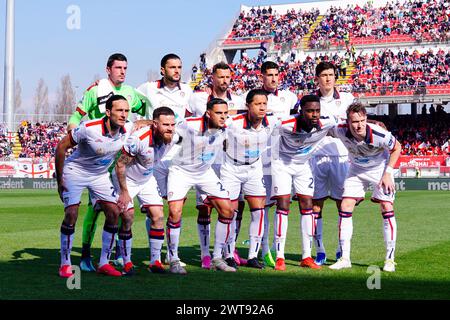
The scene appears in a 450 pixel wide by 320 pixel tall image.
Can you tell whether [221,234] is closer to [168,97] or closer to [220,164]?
[220,164]

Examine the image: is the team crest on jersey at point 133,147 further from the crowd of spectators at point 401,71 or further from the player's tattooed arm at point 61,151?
the crowd of spectators at point 401,71

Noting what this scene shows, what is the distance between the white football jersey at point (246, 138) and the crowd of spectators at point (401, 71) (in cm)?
3538

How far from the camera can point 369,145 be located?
389 inches

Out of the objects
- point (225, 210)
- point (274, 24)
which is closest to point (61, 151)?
point (225, 210)

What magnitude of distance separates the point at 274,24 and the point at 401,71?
507 inches

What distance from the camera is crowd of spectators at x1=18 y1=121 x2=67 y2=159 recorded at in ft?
159

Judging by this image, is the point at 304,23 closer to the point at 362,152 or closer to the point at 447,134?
the point at 447,134

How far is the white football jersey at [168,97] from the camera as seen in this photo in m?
10.7

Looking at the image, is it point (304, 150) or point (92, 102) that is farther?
point (92, 102)

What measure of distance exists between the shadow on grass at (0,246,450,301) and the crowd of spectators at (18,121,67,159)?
39.2 meters

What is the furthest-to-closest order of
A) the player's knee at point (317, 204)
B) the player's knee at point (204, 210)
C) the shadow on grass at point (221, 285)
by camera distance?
the player's knee at point (317, 204) → the player's knee at point (204, 210) → the shadow on grass at point (221, 285)

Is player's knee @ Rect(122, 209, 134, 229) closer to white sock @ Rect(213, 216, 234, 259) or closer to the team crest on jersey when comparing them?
the team crest on jersey

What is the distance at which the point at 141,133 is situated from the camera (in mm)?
9195

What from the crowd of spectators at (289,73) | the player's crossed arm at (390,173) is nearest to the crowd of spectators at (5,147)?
the crowd of spectators at (289,73)
